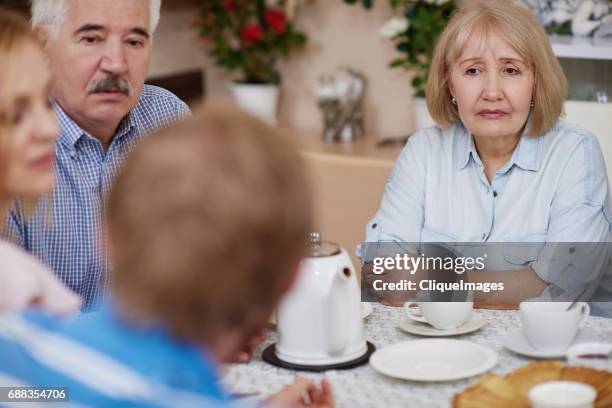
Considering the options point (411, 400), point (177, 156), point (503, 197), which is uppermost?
point (177, 156)

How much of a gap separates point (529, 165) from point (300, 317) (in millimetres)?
805

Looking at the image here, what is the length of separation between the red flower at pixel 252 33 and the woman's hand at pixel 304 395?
2.53m

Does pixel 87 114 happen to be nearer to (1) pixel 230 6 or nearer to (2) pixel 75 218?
(2) pixel 75 218

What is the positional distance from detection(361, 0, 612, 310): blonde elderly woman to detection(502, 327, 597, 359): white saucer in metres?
0.44

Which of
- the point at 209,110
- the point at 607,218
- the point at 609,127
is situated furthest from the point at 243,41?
the point at 209,110

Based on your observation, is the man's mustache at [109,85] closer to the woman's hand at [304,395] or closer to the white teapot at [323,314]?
the white teapot at [323,314]

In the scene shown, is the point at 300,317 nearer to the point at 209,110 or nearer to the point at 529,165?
the point at 209,110

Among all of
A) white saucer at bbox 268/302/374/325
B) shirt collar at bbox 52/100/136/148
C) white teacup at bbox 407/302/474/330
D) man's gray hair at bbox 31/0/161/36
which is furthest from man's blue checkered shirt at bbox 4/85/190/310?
white teacup at bbox 407/302/474/330

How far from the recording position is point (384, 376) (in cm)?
134

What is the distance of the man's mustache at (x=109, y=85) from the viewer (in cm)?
187

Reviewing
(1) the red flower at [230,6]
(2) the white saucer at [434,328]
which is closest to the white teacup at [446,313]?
(2) the white saucer at [434,328]

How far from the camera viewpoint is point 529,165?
200 centimetres

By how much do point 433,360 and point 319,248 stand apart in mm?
230

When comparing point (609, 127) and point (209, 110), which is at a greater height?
point (209, 110)
